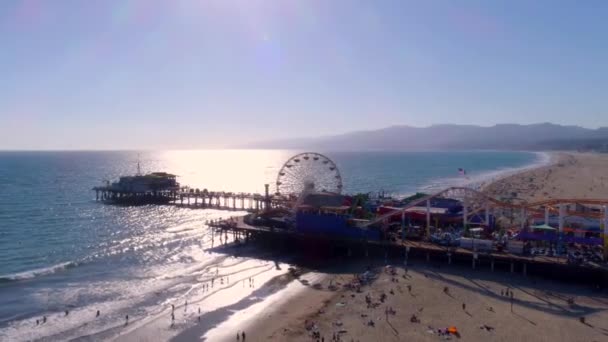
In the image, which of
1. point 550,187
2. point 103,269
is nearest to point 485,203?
point 103,269

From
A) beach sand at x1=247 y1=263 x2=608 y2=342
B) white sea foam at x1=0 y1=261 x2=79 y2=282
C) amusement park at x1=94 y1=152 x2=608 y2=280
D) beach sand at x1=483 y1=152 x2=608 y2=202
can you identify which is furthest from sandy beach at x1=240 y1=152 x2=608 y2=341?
beach sand at x1=483 y1=152 x2=608 y2=202

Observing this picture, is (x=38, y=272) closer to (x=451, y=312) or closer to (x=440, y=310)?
(x=440, y=310)

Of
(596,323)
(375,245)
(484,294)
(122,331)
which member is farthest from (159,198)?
(596,323)

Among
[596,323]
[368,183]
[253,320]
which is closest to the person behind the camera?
[596,323]

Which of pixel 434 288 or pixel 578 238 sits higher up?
pixel 578 238

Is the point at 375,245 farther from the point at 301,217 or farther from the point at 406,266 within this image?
the point at 301,217

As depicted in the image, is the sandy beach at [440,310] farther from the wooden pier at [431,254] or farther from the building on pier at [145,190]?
the building on pier at [145,190]

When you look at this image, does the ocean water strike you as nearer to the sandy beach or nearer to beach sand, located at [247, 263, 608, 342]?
the sandy beach

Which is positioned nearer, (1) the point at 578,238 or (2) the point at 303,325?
(2) the point at 303,325
